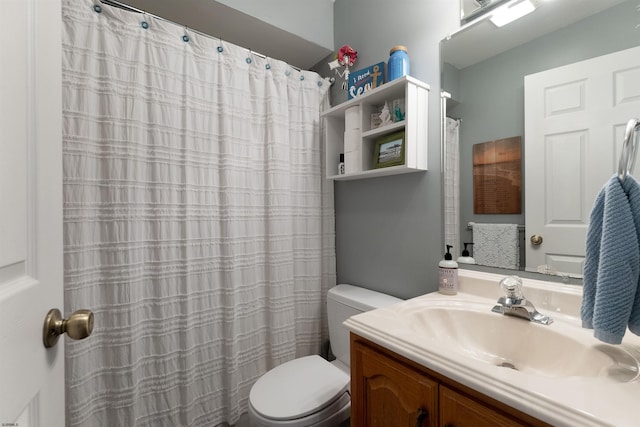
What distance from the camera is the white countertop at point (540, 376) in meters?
0.47

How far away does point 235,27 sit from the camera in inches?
59.9

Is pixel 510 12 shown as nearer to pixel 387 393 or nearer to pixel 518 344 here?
pixel 518 344

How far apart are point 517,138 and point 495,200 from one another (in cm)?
24

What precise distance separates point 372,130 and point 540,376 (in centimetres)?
107

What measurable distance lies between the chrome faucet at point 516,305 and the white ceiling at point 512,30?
87cm

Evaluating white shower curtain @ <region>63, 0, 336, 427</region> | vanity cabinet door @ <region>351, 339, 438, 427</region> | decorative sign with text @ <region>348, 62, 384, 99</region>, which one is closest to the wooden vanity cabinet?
vanity cabinet door @ <region>351, 339, 438, 427</region>

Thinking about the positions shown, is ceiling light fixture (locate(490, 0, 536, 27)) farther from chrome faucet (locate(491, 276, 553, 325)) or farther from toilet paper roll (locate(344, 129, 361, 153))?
chrome faucet (locate(491, 276, 553, 325))

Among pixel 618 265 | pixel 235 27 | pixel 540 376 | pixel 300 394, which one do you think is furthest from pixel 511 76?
pixel 300 394

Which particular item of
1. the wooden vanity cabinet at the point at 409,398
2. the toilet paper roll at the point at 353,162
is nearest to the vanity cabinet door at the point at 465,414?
the wooden vanity cabinet at the point at 409,398

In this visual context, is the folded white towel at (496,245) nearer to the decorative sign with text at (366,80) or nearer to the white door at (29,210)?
the decorative sign with text at (366,80)

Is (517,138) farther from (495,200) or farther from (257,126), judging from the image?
(257,126)

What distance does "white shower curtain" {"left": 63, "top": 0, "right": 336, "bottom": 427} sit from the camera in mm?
1062

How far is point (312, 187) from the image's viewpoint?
168cm

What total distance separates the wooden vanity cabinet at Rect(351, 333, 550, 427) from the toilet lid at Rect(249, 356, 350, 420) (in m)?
0.29
